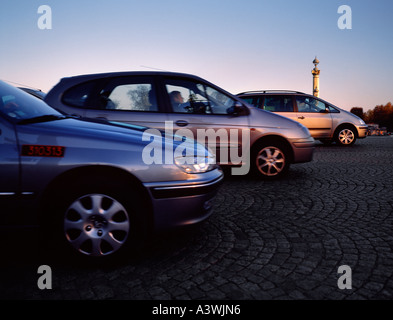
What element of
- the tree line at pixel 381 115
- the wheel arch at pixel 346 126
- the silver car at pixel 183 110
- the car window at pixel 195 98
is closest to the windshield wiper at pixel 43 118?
the silver car at pixel 183 110

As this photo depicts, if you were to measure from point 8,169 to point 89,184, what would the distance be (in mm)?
552

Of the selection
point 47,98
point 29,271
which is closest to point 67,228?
point 29,271

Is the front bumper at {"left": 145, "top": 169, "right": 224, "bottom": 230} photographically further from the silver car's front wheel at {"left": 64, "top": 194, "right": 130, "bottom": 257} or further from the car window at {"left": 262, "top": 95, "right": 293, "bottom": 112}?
the car window at {"left": 262, "top": 95, "right": 293, "bottom": 112}

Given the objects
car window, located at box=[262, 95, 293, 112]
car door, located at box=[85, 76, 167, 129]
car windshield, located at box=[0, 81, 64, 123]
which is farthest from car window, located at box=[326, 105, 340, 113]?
car windshield, located at box=[0, 81, 64, 123]

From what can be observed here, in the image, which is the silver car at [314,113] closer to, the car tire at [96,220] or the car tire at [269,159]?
the car tire at [269,159]

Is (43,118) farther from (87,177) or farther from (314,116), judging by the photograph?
(314,116)

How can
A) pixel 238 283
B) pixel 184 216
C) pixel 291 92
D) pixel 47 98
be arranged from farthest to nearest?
pixel 291 92
pixel 47 98
pixel 184 216
pixel 238 283

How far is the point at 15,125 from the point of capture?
256 centimetres

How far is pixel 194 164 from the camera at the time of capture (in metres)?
2.93

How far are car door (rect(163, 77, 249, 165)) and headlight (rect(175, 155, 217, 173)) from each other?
2.33 meters

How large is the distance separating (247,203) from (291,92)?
7.50 metres

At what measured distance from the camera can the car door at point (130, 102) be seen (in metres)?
5.23

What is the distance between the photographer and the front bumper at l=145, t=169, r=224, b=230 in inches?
106

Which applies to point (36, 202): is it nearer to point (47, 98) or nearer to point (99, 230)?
point (99, 230)
